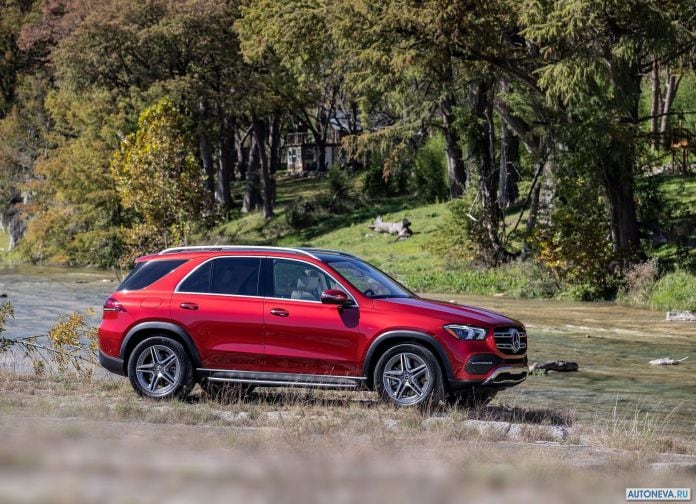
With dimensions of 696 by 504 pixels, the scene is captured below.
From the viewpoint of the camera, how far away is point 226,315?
12609 millimetres

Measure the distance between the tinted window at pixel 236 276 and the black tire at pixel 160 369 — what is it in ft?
2.80

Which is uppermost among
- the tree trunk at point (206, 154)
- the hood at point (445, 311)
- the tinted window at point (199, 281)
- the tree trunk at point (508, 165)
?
the tree trunk at point (206, 154)

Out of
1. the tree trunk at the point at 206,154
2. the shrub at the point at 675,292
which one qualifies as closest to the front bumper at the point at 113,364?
the shrub at the point at 675,292

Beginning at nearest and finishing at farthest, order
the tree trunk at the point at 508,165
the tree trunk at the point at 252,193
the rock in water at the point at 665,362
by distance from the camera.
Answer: the rock in water at the point at 665,362 → the tree trunk at the point at 508,165 → the tree trunk at the point at 252,193

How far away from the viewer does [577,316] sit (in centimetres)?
2869

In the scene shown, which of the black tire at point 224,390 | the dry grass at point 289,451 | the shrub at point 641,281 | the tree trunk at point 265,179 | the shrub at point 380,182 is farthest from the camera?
the shrub at point 380,182

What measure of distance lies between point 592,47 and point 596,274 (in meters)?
6.94

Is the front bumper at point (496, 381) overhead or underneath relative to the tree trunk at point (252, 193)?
underneath

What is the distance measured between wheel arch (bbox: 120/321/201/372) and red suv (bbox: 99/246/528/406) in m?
0.01

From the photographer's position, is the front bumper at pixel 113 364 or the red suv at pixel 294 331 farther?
the front bumper at pixel 113 364

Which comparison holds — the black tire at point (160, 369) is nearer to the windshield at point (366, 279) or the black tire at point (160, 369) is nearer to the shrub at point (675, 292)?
the windshield at point (366, 279)

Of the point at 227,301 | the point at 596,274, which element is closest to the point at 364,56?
the point at 596,274

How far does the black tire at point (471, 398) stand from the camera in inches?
479

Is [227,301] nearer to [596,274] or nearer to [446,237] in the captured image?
[596,274]
